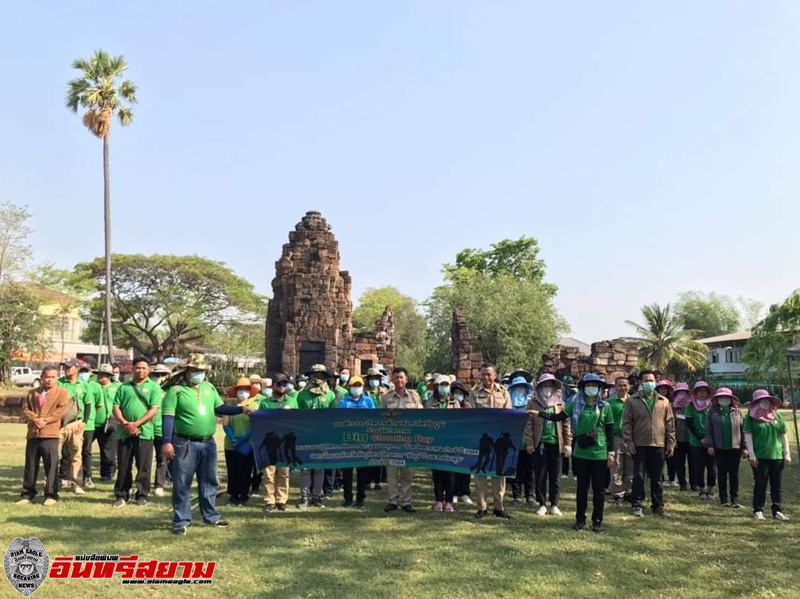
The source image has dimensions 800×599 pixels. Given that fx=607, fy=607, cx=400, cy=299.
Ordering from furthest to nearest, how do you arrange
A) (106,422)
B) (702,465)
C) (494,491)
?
1. (106,422)
2. (702,465)
3. (494,491)

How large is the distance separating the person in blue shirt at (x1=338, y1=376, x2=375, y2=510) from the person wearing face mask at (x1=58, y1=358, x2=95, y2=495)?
12.6ft

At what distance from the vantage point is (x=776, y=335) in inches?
797

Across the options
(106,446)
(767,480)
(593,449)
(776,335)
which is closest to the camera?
(593,449)

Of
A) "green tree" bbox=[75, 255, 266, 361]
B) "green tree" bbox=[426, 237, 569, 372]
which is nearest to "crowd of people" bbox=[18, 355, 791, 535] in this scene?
"green tree" bbox=[426, 237, 569, 372]

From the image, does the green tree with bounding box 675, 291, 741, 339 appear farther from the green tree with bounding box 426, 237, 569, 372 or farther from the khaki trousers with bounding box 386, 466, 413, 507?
the khaki trousers with bounding box 386, 466, 413, 507

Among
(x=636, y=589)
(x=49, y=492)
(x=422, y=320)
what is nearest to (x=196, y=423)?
(x=49, y=492)

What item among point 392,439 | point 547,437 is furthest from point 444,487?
point 547,437

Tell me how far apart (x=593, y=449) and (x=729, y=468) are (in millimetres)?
3124

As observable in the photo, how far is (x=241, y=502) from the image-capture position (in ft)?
26.5

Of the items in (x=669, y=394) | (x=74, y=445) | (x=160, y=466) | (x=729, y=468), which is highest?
(x=669, y=394)

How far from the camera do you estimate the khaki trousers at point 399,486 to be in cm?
768

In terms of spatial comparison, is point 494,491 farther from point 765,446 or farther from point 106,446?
point 106,446

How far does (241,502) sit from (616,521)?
478 centimetres

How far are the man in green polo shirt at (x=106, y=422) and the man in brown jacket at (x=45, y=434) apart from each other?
163cm
